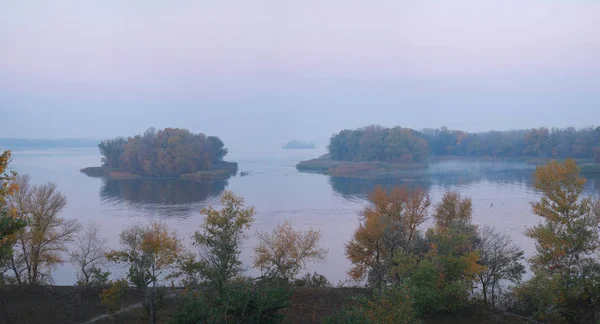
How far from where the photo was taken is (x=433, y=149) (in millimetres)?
81750

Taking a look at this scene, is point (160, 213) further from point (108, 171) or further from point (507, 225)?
point (108, 171)

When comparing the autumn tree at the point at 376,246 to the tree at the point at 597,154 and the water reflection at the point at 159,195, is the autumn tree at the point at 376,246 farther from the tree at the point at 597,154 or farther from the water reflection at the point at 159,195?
the tree at the point at 597,154

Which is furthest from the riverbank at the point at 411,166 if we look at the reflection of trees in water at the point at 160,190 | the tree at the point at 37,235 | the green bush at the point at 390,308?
the green bush at the point at 390,308

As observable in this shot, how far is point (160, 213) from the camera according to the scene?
34875 mm

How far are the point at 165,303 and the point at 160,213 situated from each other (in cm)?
2265

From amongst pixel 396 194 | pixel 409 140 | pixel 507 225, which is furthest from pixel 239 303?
pixel 409 140

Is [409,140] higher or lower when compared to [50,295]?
higher

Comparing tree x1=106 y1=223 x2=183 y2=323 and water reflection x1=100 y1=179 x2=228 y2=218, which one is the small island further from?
tree x1=106 y1=223 x2=183 y2=323

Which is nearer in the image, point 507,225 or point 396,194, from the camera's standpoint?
point 396,194

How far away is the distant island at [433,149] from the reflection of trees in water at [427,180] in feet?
17.8

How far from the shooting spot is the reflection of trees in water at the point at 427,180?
46906 millimetres

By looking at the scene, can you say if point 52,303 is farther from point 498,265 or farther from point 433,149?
point 433,149

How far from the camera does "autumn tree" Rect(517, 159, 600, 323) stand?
12.9 metres

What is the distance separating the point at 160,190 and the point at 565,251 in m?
40.8
